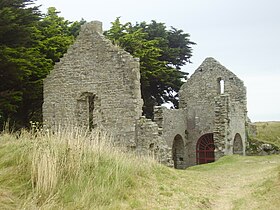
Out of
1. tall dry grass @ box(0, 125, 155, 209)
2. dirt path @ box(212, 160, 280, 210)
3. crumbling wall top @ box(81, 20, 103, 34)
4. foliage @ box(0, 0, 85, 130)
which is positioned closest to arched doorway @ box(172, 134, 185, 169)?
foliage @ box(0, 0, 85, 130)

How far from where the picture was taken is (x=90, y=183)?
7.31 m

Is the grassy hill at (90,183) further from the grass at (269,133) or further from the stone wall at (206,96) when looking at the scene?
the grass at (269,133)

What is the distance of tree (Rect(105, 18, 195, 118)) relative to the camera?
93.5 ft

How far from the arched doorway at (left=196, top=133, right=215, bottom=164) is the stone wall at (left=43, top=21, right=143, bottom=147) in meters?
9.51

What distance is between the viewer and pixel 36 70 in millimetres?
19812

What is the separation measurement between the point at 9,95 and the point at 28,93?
134 inches

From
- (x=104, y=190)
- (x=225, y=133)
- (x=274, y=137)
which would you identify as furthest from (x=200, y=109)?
(x=104, y=190)

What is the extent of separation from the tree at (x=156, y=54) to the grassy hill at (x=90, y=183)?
17670mm

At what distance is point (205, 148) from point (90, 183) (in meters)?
19.8

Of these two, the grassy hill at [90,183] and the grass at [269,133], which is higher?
the grass at [269,133]

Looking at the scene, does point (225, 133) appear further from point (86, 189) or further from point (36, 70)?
point (86, 189)

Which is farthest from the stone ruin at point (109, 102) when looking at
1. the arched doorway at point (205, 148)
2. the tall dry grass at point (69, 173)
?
the tall dry grass at point (69, 173)

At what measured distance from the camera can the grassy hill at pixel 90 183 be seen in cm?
664

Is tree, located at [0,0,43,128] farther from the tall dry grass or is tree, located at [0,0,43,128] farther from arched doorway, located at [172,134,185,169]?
arched doorway, located at [172,134,185,169]
